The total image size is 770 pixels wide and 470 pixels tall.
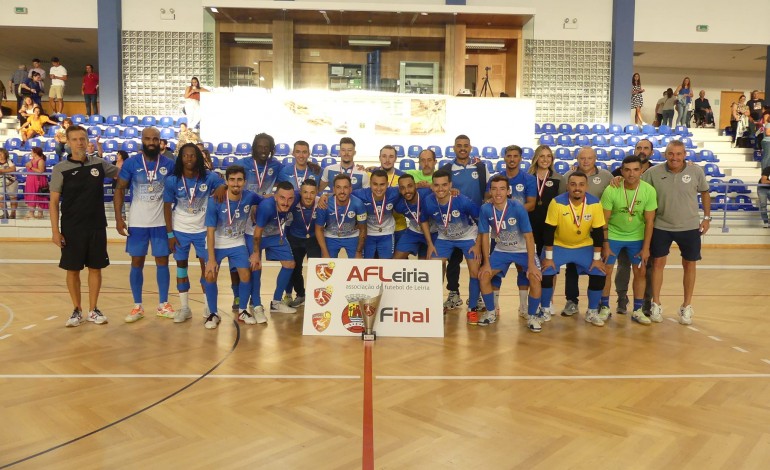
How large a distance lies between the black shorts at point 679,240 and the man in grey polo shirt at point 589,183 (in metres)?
0.69

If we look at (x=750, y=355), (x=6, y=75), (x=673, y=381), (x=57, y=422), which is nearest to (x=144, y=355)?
(x=57, y=422)

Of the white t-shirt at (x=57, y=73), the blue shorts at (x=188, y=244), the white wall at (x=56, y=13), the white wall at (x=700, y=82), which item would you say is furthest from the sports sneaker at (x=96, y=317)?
the white wall at (x=700, y=82)

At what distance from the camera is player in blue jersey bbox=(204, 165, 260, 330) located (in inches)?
231


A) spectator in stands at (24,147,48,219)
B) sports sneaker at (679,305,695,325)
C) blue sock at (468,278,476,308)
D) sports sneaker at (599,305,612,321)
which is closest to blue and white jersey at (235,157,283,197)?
blue sock at (468,278,476,308)

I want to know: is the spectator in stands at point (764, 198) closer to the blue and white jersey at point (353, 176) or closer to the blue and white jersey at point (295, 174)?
the blue and white jersey at point (353, 176)

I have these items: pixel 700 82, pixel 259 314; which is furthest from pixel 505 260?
pixel 700 82

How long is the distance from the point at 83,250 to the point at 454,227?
357 centimetres

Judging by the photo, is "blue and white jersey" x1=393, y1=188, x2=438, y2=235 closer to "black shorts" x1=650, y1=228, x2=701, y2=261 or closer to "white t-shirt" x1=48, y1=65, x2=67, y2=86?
"black shorts" x1=650, y1=228, x2=701, y2=261

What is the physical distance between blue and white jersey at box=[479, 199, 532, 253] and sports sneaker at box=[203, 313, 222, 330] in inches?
106

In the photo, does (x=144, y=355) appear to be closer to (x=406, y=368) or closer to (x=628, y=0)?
(x=406, y=368)

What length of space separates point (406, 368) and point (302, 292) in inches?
103

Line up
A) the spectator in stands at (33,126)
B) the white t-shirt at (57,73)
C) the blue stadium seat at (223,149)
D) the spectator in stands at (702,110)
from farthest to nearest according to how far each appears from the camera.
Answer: the spectator in stands at (702,110)
the white t-shirt at (57,73)
the spectator in stands at (33,126)
the blue stadium seat at (223,149)

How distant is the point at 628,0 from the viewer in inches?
763

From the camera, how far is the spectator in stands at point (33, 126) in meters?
16.9
